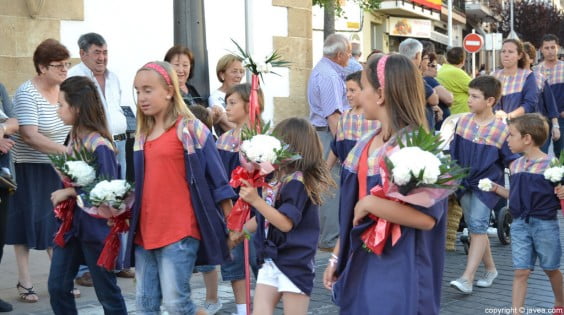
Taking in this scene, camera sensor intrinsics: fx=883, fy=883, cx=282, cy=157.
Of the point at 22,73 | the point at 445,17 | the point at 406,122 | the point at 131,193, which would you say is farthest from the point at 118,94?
the point at 445,17

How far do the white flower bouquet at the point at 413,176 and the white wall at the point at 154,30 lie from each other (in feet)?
20.1

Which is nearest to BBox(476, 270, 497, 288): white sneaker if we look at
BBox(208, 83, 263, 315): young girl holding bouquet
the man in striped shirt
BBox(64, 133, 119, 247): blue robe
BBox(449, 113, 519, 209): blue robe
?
BBox(449, 113, 519, 209): blue robe

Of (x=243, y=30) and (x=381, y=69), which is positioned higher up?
(x=243, y=30)

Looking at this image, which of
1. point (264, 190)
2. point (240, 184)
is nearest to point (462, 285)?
point (264, 190)

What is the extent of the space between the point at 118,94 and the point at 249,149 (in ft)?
11.3

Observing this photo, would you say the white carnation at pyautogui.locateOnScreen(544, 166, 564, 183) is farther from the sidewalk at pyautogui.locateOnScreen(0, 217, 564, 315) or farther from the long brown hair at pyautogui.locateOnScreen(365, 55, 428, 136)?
the long brown hair at pyautogui.locateOnScreen(365, 55, 428, 136)

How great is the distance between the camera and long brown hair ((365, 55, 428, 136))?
3742mm

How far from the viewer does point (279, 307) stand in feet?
22.3

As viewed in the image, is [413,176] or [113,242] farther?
[113,242]

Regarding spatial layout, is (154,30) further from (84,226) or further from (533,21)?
(533,21)

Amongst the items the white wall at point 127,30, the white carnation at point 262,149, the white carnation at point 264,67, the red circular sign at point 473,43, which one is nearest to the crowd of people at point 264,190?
the white carnation at point 262,149

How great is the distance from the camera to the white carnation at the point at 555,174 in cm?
594

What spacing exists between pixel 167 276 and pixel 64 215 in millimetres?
986

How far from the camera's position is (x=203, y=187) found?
4.84 m
